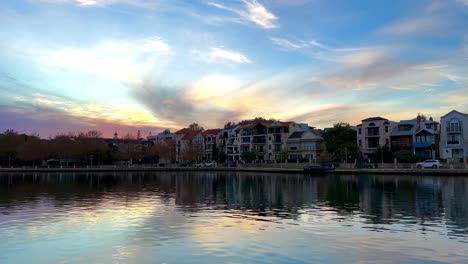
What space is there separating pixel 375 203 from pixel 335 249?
16.2 meters

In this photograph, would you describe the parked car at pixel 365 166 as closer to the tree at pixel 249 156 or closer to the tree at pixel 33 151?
the tree at pixel 249 156

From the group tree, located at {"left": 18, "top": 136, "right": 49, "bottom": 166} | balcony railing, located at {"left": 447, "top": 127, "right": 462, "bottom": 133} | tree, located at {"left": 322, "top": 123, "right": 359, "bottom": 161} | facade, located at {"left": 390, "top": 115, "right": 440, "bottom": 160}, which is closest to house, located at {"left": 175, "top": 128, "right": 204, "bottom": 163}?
tree, located at {"left": 18, "top": 136, "right": 49, "bottom": 166}

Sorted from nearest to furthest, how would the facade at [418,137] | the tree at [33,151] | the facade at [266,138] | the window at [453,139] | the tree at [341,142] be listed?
the window at [453,139]
the facade at [418,137]
the tree at [341,142]
the facade at [266,138]
the tree at [33,151]

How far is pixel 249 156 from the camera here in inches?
4550

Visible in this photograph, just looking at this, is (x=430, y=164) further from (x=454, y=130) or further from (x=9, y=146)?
(x=9, y=146)

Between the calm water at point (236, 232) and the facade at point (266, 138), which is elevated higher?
the facade at point (266, 138)

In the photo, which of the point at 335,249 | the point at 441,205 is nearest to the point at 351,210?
the point at 441,205

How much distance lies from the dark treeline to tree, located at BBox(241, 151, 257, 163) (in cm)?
3480

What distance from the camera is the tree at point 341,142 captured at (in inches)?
3516

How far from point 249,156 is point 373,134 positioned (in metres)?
35.2

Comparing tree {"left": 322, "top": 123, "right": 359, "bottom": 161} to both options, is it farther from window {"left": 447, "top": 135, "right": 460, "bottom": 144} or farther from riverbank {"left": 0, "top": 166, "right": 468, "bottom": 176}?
window {"left": 447, "top": 135, "right": 460, "bottom": 144}

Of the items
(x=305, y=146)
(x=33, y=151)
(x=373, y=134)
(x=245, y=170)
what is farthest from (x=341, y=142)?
(x=33, y=151)

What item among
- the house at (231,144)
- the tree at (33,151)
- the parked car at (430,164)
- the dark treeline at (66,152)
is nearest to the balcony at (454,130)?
the parked car at (430,164)

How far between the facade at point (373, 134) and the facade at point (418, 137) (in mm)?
1461
